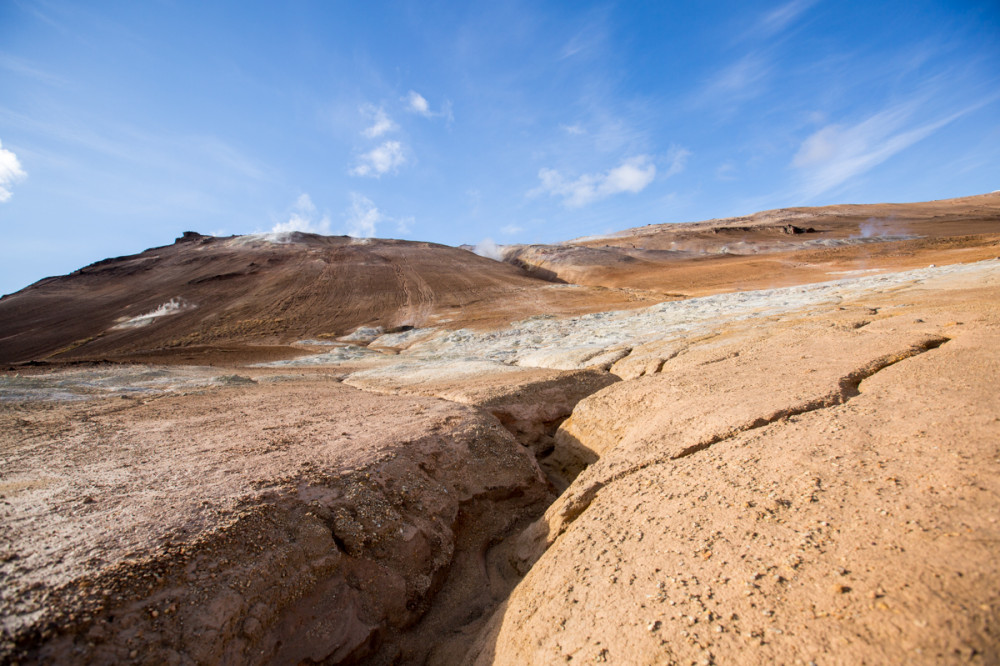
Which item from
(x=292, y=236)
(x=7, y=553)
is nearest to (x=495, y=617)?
(x=7, y=553)

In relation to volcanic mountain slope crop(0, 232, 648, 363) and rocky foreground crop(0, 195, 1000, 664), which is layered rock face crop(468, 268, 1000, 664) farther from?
volcanic mountain slope crop(0, 232, 648, 363)

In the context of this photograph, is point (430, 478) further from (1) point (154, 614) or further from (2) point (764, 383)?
(2) point (764, 383)

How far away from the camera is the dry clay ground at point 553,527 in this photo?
2.00m

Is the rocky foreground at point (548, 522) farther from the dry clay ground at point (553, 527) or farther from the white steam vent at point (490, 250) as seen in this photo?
the white steam vent at point (490, 250)

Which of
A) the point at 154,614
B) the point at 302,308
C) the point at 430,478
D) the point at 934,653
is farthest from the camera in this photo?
the point at 302,308

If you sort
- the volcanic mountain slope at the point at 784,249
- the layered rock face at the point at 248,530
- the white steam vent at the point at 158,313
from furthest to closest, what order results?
1. the volcanic mountain slope at the point at 784,249
2. the white steam vent at the point at 158,313
3. the layered rock face at the point at 248,530

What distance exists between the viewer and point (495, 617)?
3129mm

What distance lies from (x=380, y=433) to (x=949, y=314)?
23.9 ft

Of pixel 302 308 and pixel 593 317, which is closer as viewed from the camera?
pixel 593 317

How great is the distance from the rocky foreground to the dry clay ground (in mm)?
14

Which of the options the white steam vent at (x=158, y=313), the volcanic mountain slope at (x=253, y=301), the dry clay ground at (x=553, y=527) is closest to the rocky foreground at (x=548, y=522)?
the dry clay ground at (x=553, y=527)

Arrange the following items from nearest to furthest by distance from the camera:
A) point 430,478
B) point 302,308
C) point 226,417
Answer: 1. point 430,478
2. point 226,417
3. point 302,308

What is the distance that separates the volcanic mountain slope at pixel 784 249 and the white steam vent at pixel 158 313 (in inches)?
939

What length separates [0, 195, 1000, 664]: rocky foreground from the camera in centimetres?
201
